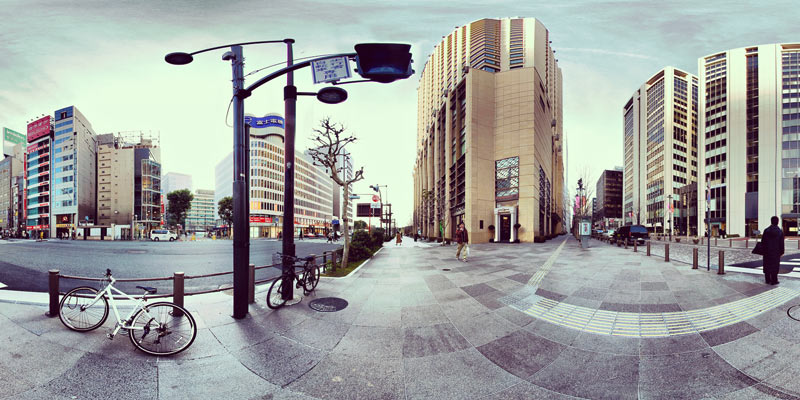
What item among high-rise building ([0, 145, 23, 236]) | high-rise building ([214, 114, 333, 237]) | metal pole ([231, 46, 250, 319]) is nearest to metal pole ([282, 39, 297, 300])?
metal pole ([231, 46, 250, 319])

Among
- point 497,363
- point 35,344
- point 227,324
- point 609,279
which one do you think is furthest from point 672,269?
point 35,344

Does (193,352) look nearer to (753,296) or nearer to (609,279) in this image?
(609,279)

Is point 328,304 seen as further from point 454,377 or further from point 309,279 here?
point 454,377

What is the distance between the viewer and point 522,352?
431 centimetres

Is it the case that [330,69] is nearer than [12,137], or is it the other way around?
[330,69]

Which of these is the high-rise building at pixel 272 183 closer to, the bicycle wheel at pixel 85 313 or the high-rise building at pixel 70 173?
the high-rise building at pixel 70 173

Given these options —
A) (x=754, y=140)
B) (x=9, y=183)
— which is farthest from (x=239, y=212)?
(x=9, y=183)

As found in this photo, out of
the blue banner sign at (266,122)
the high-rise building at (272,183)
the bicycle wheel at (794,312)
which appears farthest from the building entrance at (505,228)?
the blue banner sign at (266,122)

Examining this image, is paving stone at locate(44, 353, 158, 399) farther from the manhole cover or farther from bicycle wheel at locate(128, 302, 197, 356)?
the manhole cover

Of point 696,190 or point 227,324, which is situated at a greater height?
point 696,190

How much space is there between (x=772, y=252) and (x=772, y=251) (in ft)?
0.10

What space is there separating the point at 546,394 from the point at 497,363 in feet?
2.39

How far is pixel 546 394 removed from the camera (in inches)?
133

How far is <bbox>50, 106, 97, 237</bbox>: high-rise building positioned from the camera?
6644cm
